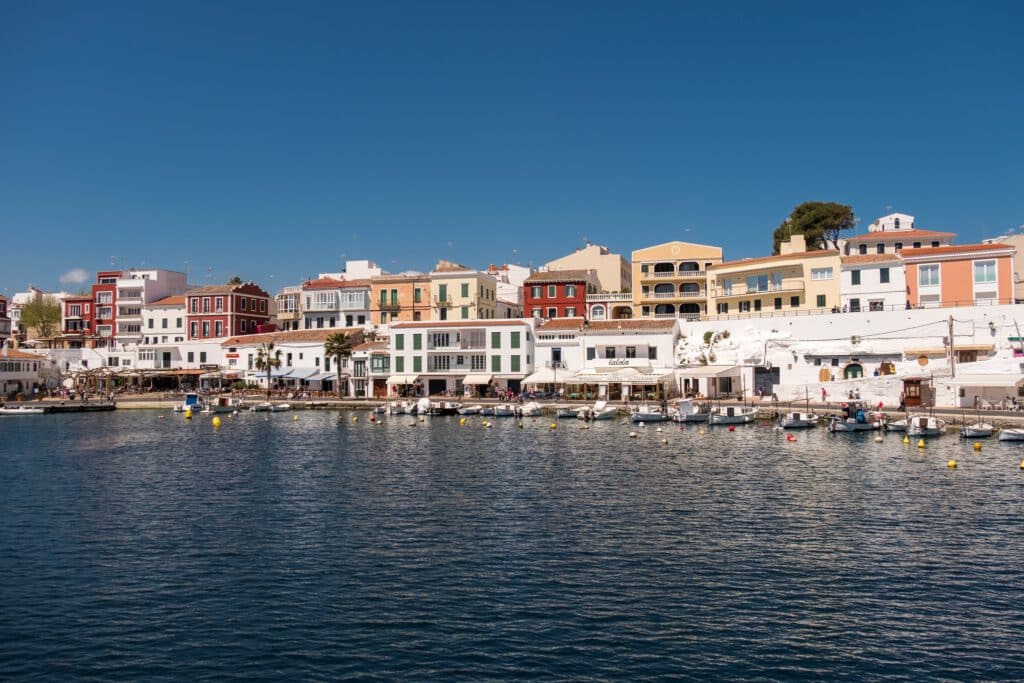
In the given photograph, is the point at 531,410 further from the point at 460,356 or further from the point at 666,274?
the point at 666,274

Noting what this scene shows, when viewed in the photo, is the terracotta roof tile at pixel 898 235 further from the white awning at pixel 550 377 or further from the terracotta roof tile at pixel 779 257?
the white awning at pixel 550 377

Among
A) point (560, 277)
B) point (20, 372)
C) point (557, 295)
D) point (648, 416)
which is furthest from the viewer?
point (20, 372)

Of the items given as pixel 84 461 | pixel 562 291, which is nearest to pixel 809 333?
pixel 562 291

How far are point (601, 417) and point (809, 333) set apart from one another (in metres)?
23.2

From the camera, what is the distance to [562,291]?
341ft

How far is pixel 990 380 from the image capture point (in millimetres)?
64438

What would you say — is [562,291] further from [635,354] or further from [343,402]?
[343,402]

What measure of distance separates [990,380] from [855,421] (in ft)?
40.3

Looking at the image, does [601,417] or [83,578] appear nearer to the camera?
[83,578]

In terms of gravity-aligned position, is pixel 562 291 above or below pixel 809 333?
above

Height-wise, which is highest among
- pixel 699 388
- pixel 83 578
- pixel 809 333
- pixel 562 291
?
pixel 562 291

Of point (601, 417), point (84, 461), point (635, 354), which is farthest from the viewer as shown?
point (635, 354)

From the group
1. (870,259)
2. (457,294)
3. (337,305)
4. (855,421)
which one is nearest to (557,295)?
(457,294)

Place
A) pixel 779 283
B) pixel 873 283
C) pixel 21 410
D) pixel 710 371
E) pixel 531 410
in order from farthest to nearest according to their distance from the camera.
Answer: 1. pixel 21 410
2. pixel 779 283
3. pixel 873 283
4. pixel 710 371
5. pixel 531 410
